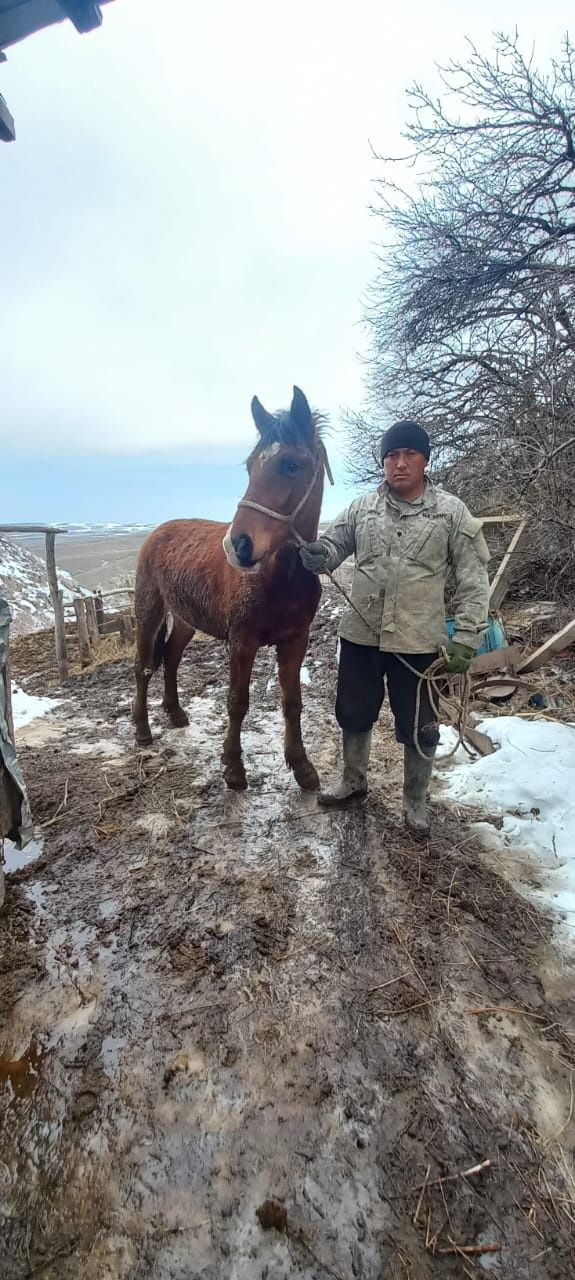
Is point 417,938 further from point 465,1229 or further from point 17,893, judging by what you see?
point 17,893

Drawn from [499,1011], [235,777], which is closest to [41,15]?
[235,777]

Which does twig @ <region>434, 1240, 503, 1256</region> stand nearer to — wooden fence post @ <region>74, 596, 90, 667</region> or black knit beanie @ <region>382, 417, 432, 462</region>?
black knit beanie @ <region>382, 417, 432, 462</region>

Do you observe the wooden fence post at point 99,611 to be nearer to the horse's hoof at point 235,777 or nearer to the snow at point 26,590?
the snow at point 26,590

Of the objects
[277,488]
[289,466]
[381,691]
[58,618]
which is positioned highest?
[289,466]

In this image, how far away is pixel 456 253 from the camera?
23.0 ft

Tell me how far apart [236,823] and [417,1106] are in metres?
1.66

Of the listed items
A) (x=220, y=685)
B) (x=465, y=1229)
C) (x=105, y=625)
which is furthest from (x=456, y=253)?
(x=465, y=1229)

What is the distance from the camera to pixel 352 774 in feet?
10.2

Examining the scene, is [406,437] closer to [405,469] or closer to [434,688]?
[405,469]

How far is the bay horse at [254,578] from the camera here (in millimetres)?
2686

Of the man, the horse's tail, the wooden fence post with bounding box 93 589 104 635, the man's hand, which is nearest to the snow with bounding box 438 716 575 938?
the man

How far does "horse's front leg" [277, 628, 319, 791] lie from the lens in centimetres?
329

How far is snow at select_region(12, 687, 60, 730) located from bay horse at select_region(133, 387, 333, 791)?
1324 millimetres

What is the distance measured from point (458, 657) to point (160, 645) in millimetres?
2770
